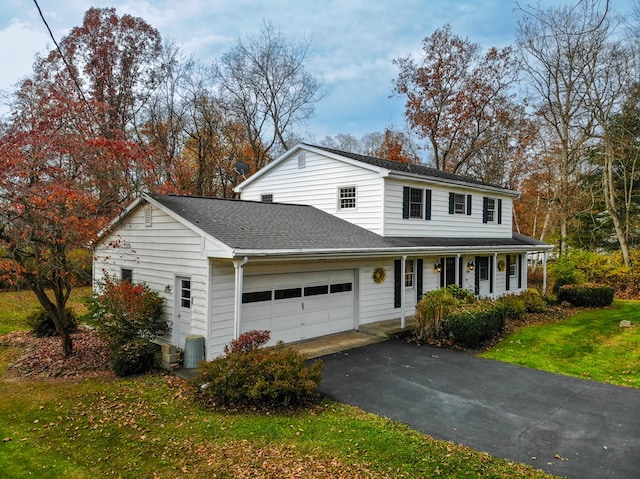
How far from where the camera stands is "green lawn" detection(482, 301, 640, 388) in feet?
32.7

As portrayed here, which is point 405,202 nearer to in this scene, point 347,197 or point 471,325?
point 347,197

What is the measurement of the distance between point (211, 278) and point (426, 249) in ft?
24.6

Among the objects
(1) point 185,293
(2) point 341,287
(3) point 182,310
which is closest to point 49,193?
(1) point 185,293

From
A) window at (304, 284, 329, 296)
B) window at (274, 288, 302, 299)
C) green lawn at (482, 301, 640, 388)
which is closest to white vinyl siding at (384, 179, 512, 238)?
window at (304, 284, 329, 296)

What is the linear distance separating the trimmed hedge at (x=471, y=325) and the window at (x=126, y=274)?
948 centimetres

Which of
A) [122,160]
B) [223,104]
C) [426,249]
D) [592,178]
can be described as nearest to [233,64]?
[223,104]

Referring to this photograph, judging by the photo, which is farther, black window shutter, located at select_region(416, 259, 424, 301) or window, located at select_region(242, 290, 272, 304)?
→ black window shutter, located at select_region(416, 259, 424, 301)

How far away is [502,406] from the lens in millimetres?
7562

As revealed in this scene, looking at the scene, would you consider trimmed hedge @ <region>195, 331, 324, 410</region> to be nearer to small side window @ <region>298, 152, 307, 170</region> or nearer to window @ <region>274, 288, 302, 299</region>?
window @ <region>274, 288, 302, 299</region>

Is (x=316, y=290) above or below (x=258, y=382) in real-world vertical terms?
above

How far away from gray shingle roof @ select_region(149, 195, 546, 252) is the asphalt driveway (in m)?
3.15

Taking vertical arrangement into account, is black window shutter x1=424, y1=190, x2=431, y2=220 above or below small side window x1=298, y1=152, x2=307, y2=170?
below

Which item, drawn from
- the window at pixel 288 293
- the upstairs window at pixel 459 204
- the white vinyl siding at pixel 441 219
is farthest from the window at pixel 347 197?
the window at pixel 288 293

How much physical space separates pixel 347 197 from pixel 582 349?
8806 mm
